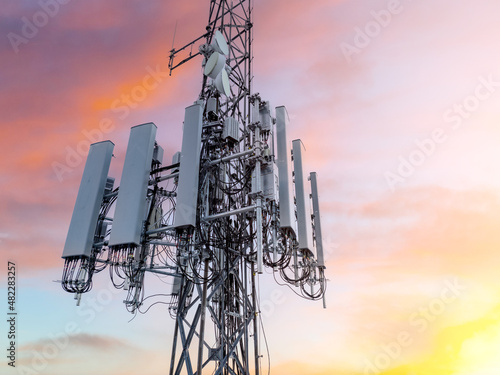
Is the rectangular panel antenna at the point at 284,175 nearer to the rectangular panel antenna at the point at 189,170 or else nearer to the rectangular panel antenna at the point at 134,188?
the rectangular panel antenna at the point at 189,170

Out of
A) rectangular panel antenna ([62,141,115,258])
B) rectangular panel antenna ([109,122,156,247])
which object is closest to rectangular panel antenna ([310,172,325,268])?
rectangular panel antenna ([109,122,156,247])

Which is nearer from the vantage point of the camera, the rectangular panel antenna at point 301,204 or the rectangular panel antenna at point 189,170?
the rectangular panel antenna at point 189,170

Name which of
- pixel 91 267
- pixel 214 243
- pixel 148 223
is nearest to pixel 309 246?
pixel 214 243

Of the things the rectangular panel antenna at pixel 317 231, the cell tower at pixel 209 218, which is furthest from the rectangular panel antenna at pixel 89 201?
the rectangular panel antenna at pixel 317 231

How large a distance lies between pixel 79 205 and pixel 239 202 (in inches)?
242

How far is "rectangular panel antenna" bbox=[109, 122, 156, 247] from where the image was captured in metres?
12.9

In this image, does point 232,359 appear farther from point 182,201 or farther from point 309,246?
point 182,201

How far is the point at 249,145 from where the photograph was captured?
44.0ft

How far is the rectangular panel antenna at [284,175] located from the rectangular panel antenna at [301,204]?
41 cm

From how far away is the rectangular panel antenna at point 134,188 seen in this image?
12922 millimetres

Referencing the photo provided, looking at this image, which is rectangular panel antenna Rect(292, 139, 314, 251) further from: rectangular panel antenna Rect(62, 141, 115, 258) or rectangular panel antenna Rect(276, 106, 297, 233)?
rectangular panel antenna Rect(62, 141, 115, 258)

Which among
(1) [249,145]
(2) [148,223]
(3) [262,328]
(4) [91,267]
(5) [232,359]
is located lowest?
(5) [232,359]

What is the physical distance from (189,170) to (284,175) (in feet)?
10.7

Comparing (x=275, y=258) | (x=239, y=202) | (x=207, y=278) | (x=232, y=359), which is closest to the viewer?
(x=275, y=258)
